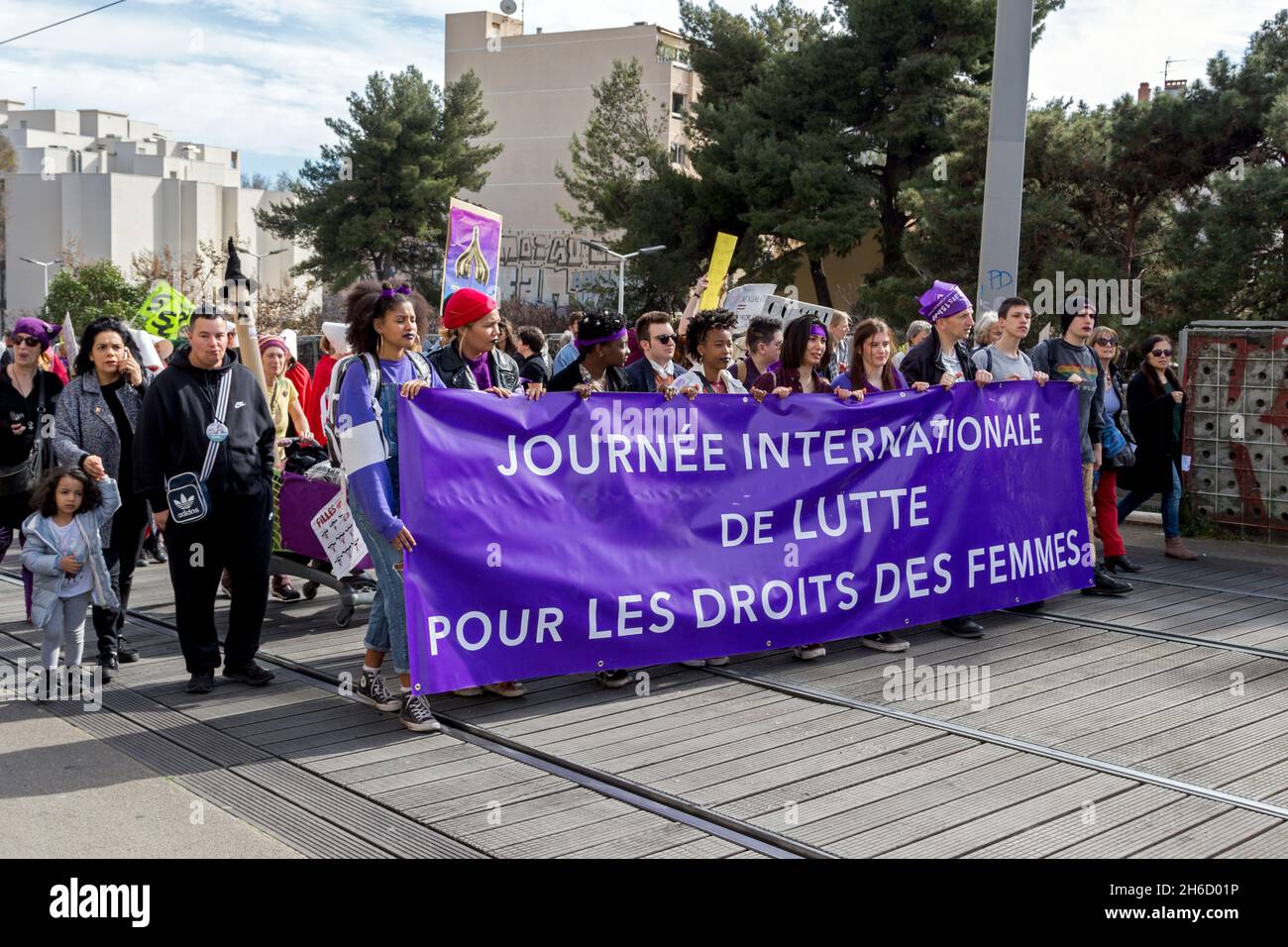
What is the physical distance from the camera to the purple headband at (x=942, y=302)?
7980 millimetres

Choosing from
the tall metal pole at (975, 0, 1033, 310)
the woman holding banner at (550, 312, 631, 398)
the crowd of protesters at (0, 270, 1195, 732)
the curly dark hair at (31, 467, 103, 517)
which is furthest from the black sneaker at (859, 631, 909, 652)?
the tall metal pole at (975, 0, 1033, 310)

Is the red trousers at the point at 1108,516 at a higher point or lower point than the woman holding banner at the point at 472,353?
lower

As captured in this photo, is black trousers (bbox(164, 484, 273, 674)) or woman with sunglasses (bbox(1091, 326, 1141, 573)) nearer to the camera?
black trousers (bbox(164, 484, 273, 674))

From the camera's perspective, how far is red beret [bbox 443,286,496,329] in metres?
6.38

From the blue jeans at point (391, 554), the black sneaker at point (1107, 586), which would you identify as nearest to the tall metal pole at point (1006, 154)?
the black sneaker at point (1107, 586)

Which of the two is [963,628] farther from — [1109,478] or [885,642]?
[1109,478]

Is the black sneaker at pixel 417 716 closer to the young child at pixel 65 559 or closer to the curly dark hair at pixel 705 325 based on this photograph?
the young child at pixel 65 559

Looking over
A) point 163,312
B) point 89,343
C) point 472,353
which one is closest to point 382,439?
point 472,353

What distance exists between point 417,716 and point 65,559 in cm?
207

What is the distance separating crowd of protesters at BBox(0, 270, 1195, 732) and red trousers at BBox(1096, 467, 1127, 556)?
1.51 m

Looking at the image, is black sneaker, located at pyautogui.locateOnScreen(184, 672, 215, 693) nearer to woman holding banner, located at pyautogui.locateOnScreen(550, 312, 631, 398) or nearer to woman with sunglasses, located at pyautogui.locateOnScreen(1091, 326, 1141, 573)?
woman holding banner, located at pyautogui.locateOnScreen(550, 312, 631, 398)

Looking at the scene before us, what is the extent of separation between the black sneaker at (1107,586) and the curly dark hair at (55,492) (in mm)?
6327

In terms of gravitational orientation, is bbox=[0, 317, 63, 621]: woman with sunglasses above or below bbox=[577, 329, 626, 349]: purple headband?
below

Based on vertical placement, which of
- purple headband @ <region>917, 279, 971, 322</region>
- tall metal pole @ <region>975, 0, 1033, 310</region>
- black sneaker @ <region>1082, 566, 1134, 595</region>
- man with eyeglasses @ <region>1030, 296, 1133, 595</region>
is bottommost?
black sneaker @ <region>1082, 566, 1134, 595</region>
